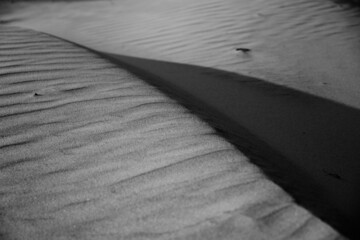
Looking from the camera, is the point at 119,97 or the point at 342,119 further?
the point at 342,119

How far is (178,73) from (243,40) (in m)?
1.34

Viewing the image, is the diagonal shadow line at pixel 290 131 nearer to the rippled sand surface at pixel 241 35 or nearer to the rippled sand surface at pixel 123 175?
the rippled sand surface at pixel 123 175

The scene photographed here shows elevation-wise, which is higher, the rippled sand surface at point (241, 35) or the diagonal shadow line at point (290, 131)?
the rippled sand surface at point (241, 35)

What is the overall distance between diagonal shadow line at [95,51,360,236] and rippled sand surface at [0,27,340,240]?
175 millimetres

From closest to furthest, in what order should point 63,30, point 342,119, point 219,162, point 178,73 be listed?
point 219,162 < point 342,119 < point 178,73 < point 63,30

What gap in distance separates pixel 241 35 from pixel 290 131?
8.14 ft

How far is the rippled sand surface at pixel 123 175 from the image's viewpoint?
4.44 ft

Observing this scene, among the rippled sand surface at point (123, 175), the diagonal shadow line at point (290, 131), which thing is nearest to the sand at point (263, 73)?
the diagonal shadow line at point (290, 131)

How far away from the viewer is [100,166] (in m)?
1.71

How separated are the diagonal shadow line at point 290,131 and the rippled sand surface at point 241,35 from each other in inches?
11.0

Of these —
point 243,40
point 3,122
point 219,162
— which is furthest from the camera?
point 243,40

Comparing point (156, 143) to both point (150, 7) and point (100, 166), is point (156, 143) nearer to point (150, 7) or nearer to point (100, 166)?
point (100, 166)

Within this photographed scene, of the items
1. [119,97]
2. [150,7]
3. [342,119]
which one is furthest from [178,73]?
[150,7]

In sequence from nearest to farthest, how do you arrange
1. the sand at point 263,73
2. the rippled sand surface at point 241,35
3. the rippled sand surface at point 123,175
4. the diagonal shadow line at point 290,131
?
the rippled sand surface at point 123,175 < the diagonal shadow line at point 290,131 < the sand at point 263,73 < the rippled sand surface at point 241,35
